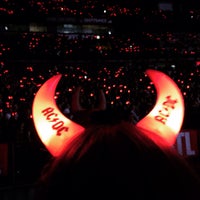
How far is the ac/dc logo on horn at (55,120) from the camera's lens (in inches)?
67.1

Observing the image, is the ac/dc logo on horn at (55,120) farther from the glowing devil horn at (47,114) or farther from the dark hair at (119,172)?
the dark hair at (119,172)

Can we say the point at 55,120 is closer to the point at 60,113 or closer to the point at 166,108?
the point at 60,113

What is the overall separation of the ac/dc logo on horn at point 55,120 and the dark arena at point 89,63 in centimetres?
494

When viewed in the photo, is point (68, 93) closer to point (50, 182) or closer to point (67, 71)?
point (67, 71)

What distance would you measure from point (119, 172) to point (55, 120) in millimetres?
1160

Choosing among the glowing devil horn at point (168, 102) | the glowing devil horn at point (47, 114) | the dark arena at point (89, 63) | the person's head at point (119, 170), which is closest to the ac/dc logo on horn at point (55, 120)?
the glowing devil horn at point (47, 114)

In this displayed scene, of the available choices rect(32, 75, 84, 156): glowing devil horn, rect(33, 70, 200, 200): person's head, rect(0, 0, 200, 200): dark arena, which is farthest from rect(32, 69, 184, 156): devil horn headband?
rect(0, 0, 200, 200): dark arena

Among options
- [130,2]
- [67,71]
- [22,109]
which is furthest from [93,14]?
[22,109]

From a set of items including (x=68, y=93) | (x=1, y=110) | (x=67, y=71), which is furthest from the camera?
(x=67, y=71)

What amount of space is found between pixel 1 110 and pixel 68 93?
1.99m

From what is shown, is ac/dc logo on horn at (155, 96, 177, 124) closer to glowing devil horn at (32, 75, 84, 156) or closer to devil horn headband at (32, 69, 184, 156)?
devil horn headband at (32, 69, 184, 156)

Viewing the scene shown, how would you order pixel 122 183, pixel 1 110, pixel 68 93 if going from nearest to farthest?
pixel 122 183, pixel 1 110, pixel 68 93

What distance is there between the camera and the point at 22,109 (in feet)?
28.8

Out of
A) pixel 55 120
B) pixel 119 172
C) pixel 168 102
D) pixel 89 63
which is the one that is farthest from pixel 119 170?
pixel 89 63
